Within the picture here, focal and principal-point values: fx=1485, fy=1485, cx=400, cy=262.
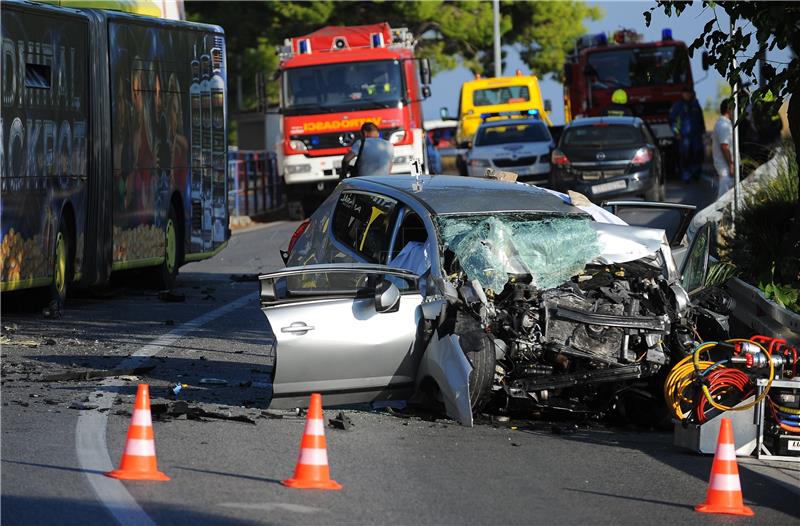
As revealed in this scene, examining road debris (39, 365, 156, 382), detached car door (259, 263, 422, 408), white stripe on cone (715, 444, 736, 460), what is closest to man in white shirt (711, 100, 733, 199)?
road debris (39, 365, 156, 382)

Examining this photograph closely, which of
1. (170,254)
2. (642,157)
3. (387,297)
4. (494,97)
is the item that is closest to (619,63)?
(494,97)

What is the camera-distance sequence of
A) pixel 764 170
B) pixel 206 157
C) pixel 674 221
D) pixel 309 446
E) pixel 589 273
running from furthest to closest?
pixel 206 157, pixel 764 170, pixel 674 221, pixel 589 273, pixel 309 446

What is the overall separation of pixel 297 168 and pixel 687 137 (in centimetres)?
1054

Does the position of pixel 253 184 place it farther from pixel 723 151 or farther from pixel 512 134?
pixel 723 151

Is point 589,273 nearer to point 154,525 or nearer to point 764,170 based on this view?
point 154,525

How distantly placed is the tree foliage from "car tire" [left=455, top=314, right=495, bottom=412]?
47.6 meters

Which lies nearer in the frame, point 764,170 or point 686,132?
point 764,170

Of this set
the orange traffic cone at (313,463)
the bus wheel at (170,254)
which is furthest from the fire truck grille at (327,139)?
the orange traffic cone at (313,463)

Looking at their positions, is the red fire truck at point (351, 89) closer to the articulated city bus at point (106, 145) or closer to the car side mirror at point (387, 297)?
the articulated city bus at point (106, 145)

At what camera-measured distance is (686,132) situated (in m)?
35.8

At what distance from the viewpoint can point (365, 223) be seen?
10953 millimetres

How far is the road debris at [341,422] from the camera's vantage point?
9.31 m

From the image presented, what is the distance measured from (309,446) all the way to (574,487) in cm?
141

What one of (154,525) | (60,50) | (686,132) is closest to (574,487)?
(154,525)
